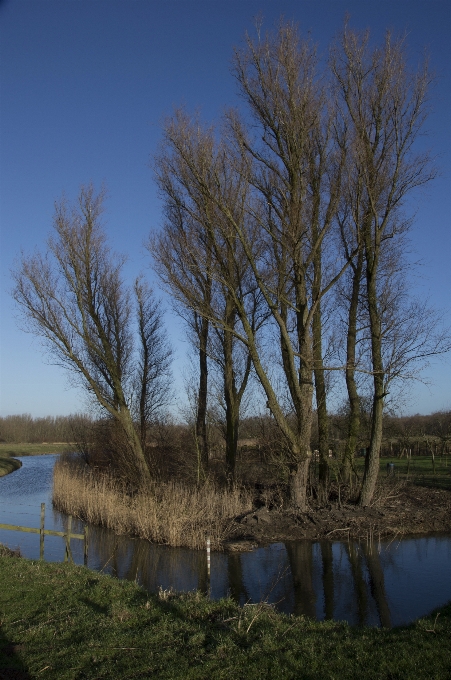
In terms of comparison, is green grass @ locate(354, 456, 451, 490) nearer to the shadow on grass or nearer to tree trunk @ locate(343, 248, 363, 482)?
tree trunk @ locate(343, 248, 363, 482)

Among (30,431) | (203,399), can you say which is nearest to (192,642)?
(203,399)

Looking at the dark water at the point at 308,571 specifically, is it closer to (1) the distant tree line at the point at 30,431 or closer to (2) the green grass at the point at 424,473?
(2) the green grass at the point at 424,473

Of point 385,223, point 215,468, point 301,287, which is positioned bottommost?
point 215,468

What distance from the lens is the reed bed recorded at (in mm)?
14281

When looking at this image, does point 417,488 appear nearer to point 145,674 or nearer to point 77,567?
point 77,567

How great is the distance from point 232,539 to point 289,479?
260cm

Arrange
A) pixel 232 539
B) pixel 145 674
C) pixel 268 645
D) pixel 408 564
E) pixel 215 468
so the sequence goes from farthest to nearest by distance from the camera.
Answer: pixel 215 468 → pixel 232 539 → pixel 408 564 → pixel 268 645 → pixel 145 674

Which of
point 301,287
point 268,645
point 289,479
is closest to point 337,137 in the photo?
point 301,287

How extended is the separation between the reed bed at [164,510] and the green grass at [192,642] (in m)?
6.40

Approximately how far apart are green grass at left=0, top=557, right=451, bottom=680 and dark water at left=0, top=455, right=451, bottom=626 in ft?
5.79

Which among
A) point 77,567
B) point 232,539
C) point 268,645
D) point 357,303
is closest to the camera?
point 268,645

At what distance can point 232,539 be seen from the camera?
1421cm

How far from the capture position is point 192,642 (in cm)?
579

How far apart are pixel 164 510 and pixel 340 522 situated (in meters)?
4.64
